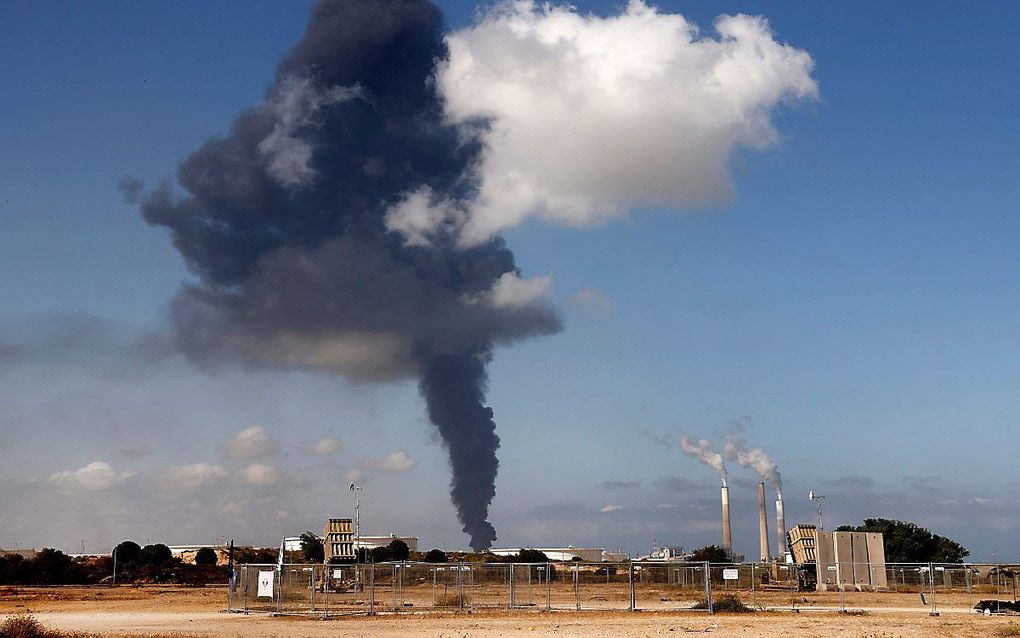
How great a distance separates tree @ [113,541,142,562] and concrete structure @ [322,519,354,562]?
106ft

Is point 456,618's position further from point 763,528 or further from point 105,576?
point 763,528

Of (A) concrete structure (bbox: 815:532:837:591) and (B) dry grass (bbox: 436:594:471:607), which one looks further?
(A) concrete structure (bbox: 815:532:837:591)

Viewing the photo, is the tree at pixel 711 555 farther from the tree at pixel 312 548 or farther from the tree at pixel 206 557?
the tree at pixel 206 557

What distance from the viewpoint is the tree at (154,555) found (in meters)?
149

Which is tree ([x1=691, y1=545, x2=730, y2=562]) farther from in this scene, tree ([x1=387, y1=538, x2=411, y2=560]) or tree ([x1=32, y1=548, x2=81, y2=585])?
tree ([x1=32, y1=548, x2=81, y2=585])

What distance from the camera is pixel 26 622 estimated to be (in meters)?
33.1

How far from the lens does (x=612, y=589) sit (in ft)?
231

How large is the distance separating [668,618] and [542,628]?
7.47m

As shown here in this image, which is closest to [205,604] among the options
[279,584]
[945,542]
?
[279,584]

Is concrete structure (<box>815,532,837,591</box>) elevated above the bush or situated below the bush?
above

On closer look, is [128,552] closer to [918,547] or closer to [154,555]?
[154,555]

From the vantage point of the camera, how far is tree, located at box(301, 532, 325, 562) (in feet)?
489

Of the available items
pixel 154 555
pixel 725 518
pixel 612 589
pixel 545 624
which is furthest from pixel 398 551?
pixel 545 624

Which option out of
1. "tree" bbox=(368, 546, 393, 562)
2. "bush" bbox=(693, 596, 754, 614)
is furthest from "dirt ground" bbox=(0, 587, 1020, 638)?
"tree" bbox=(368, 546, 393, 562)
